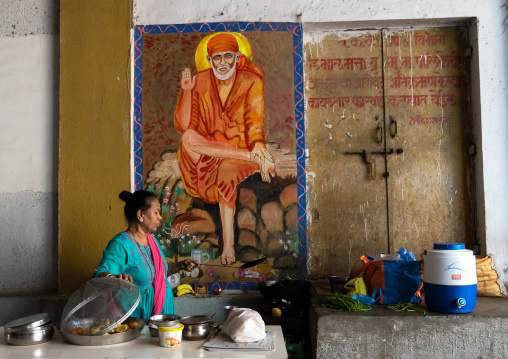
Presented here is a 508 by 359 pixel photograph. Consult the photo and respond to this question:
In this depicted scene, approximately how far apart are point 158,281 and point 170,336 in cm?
85

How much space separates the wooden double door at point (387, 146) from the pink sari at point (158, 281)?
1567 millimetres

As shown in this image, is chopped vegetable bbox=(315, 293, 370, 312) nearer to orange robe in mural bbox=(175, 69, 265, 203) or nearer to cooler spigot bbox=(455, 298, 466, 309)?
cooler spigot bbox=(455, 298, 466, 309)

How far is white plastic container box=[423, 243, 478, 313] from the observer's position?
3.13m

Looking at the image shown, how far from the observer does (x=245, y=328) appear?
2.45 m

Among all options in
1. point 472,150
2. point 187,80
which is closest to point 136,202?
point 187,80

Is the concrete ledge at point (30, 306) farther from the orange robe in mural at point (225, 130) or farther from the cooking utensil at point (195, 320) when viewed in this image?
the cooking utensil at point (195, 320)

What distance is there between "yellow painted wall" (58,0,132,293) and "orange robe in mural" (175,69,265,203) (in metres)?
0.59

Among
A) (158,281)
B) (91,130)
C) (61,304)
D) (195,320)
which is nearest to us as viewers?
(195,320)

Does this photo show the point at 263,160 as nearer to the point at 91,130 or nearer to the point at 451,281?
the point at 91,130

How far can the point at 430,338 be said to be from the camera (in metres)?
3.13

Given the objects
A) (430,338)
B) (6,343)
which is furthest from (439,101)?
(6,343)

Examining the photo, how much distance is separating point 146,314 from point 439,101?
10.7ft

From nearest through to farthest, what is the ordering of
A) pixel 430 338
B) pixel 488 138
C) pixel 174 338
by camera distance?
1. pixel 174 338
2. pixel 430 338
3. pixel 488 138

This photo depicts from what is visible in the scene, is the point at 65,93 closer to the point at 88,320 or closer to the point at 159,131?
the point at 159,131
